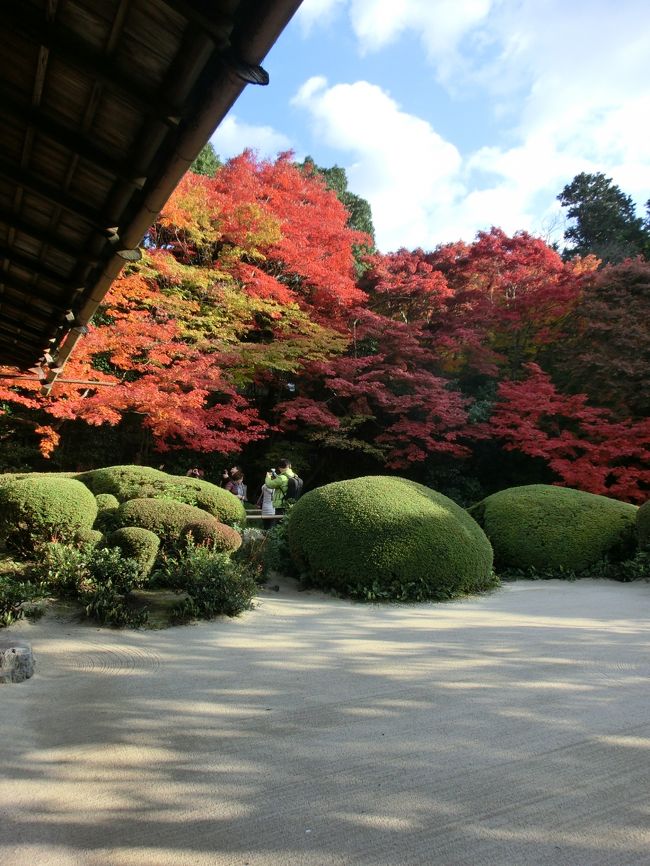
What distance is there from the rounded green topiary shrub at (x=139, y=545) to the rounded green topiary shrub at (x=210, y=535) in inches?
24.7

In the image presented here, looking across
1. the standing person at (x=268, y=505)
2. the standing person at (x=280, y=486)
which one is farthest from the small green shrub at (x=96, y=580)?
the standing person at (x=268, y=505)

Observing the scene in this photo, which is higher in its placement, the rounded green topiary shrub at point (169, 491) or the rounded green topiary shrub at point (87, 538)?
the rounded green topiary shrub at point (169, 491)

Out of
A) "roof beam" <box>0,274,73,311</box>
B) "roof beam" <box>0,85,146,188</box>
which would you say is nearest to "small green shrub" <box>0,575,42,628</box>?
"roof beam" <box>0,274,73,311</box>

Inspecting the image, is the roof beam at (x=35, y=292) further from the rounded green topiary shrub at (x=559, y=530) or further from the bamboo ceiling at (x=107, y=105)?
the rounded green topiary shrub at (x=559, y=530)

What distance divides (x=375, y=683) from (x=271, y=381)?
12.5 meters

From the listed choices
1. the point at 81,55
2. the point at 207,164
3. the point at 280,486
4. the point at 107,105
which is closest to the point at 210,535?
the point at 280,486

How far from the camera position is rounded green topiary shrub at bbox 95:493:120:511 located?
7.33 m

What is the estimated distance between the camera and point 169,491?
7.85m

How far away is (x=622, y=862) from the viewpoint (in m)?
1.85

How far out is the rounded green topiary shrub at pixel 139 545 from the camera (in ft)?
17.9

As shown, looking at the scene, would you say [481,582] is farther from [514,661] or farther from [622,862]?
[622,862]

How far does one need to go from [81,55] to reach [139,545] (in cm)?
445

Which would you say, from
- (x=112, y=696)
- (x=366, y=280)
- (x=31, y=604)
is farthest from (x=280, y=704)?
(x=366, y=280)

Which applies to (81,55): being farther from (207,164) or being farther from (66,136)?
(207,164)
